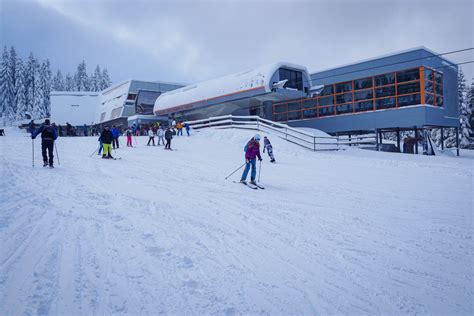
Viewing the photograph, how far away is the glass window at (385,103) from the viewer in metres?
20.3

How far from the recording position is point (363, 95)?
856 inches

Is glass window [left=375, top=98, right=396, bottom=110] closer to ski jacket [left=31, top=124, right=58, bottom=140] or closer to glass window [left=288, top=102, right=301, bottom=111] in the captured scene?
glass window [left=288, top=102, right=301, bottom=111]

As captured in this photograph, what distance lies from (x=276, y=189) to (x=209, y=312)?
18.6 feet

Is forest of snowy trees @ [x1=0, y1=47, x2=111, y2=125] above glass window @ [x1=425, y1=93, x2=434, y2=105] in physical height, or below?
above

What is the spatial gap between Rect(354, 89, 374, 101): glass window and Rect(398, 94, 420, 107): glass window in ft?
6.77

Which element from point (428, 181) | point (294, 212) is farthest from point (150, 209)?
point (428, 181)

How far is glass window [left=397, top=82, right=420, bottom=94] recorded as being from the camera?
19.1 m

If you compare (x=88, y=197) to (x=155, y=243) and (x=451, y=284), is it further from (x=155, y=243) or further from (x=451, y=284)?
(x=451, y=284)

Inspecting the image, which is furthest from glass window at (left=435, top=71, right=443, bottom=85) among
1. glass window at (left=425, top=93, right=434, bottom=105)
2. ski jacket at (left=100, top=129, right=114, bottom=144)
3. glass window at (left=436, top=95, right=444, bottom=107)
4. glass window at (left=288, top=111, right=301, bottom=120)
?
ski jacket at (left=100, top=129, right=114, bottom=144)

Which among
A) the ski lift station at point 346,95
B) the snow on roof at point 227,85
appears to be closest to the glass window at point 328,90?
the ski lift station at point 346,95

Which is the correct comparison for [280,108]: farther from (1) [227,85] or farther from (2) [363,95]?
(2) [363,95]

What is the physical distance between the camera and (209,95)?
2438cm

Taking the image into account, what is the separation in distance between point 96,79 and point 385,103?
65.7m

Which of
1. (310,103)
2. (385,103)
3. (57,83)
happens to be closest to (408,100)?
(385,103)
